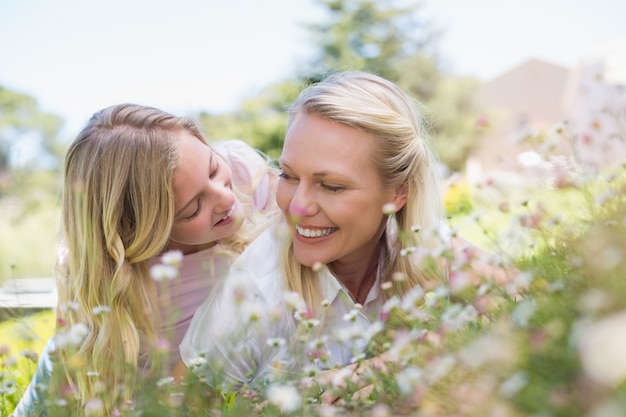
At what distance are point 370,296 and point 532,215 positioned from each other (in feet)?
3.58

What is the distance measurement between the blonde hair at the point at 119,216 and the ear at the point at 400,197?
997mm

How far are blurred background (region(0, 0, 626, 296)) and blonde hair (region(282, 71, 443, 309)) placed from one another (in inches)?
539

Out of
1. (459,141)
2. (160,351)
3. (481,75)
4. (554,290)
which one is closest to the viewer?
(554,290)

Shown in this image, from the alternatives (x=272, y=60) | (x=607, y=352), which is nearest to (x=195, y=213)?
(x=607, y=352)

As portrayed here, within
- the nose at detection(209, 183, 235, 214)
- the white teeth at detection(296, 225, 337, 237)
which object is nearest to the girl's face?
the nose at detection(209, 183, 235, 214)

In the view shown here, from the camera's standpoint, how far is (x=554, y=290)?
154 centimetres

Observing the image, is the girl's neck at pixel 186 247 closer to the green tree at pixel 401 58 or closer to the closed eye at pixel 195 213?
the closed eye at pixel 195 213

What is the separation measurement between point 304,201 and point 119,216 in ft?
3.26

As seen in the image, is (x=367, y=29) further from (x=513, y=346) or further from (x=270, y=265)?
(x=513, y=346)

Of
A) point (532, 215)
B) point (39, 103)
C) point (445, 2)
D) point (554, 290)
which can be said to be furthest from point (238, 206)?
point (39, 103)

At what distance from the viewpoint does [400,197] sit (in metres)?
2.99

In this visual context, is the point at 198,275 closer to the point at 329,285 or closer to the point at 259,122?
the point at 329,285

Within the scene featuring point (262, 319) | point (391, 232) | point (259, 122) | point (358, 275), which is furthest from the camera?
point (259, 122)

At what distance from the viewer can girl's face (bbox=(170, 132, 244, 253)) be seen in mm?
3104
